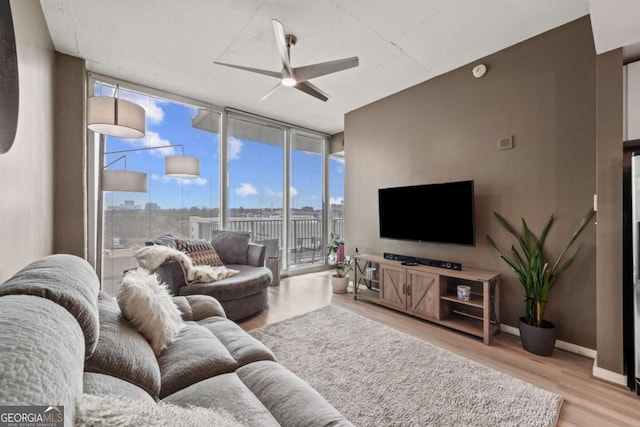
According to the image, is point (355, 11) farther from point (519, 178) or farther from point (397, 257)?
point (397, 257)

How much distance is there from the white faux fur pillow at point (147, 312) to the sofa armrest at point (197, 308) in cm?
39

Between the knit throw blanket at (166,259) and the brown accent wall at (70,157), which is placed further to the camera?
the brown accent wall at (70,157)

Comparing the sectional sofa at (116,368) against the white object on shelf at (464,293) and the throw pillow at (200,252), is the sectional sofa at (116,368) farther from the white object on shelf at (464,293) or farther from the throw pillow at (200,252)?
the white object on shelf at (464,293)

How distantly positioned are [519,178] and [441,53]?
4.83ft

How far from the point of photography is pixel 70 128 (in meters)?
2.91

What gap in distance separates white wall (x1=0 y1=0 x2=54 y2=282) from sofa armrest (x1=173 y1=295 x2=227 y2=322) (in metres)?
0.92

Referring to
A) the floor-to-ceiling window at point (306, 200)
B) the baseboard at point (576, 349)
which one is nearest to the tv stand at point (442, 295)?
the baseboard at point (576, 349)

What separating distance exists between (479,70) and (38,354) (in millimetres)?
3696

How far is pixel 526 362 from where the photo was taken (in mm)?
2186

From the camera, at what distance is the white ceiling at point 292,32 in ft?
7.21

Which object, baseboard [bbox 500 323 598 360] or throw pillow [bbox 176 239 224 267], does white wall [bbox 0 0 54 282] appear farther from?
baseboard [bbox 500 323 598 360]

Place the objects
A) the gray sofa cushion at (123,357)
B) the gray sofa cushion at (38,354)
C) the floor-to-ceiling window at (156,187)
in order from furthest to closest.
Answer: the floor-to-ceiling window at (156,187) → the gray sofa cushion at (123,357) → the gray sofa cushion at (38,354)

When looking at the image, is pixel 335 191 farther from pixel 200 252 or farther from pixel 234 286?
pixel 234 286

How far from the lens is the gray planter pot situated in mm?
2264
